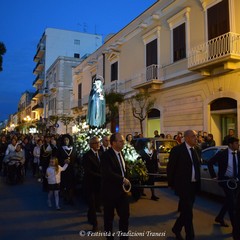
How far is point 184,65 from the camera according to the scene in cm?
1808

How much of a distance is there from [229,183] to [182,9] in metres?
14.4

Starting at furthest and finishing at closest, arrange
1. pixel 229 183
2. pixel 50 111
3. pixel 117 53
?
pixel 50 111
pixel 117 53
pixel 229 183

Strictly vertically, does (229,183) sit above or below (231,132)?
below

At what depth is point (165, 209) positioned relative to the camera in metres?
8.04

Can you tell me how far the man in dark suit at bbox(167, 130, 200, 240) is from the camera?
5262mm

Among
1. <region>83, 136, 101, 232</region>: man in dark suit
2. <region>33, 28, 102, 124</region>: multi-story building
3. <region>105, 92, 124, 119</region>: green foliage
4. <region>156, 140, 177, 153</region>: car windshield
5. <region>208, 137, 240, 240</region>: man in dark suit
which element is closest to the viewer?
<region>208, 137, 240, 240</region>: man in dark suit

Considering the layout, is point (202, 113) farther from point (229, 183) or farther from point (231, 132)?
point (229, 183)

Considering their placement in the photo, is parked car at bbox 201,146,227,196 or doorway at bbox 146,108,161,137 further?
doorway at bbox 146,108,161,137

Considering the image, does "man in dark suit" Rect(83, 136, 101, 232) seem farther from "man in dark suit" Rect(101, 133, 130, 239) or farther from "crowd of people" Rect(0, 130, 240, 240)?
"man in dark suit" Rect(101, 133, 130, 239)

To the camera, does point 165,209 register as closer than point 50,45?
Yes

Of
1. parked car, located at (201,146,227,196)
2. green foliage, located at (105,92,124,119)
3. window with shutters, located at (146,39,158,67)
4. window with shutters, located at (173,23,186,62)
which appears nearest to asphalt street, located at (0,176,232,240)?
parked car, located at (201,146,227,196)

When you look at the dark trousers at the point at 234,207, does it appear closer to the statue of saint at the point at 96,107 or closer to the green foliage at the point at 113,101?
the statue of saint at the point at 96,107

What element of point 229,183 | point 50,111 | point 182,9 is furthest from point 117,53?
point 50,111

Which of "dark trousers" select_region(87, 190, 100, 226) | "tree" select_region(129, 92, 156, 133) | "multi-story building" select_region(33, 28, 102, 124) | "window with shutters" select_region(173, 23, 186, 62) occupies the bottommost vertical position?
"dark trousers" select_region(87, 190, 100, 226)
